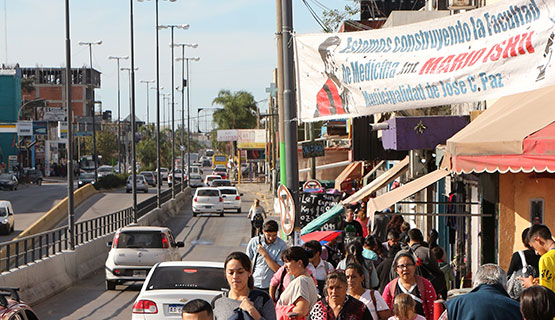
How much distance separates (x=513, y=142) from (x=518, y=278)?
1606 mm

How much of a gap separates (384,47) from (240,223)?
3841 cm

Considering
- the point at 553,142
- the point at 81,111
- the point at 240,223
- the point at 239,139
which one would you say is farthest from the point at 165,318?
the point at 81,111

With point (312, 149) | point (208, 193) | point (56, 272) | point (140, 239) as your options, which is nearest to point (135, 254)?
point (140, 239)

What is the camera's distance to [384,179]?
799 inches

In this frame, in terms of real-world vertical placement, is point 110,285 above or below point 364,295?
below

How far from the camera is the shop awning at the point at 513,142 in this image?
30.4 feet

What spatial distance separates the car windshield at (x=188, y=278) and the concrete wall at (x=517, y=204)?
4.56 m

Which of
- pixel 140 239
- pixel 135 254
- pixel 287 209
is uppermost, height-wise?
pixel 287 209

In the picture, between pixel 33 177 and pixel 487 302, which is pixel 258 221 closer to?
pixel 487 302

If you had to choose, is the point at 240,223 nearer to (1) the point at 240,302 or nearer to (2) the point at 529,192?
(2) the point at 529,192

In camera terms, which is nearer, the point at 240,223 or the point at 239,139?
the point at 240,223

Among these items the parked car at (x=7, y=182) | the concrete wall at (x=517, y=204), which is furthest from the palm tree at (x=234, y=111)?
the concrete wall at (x=517, y=204)

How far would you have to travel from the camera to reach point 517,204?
14141 mm

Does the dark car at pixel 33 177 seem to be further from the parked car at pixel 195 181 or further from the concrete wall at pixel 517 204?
the concrete wall at pixel 517 204
